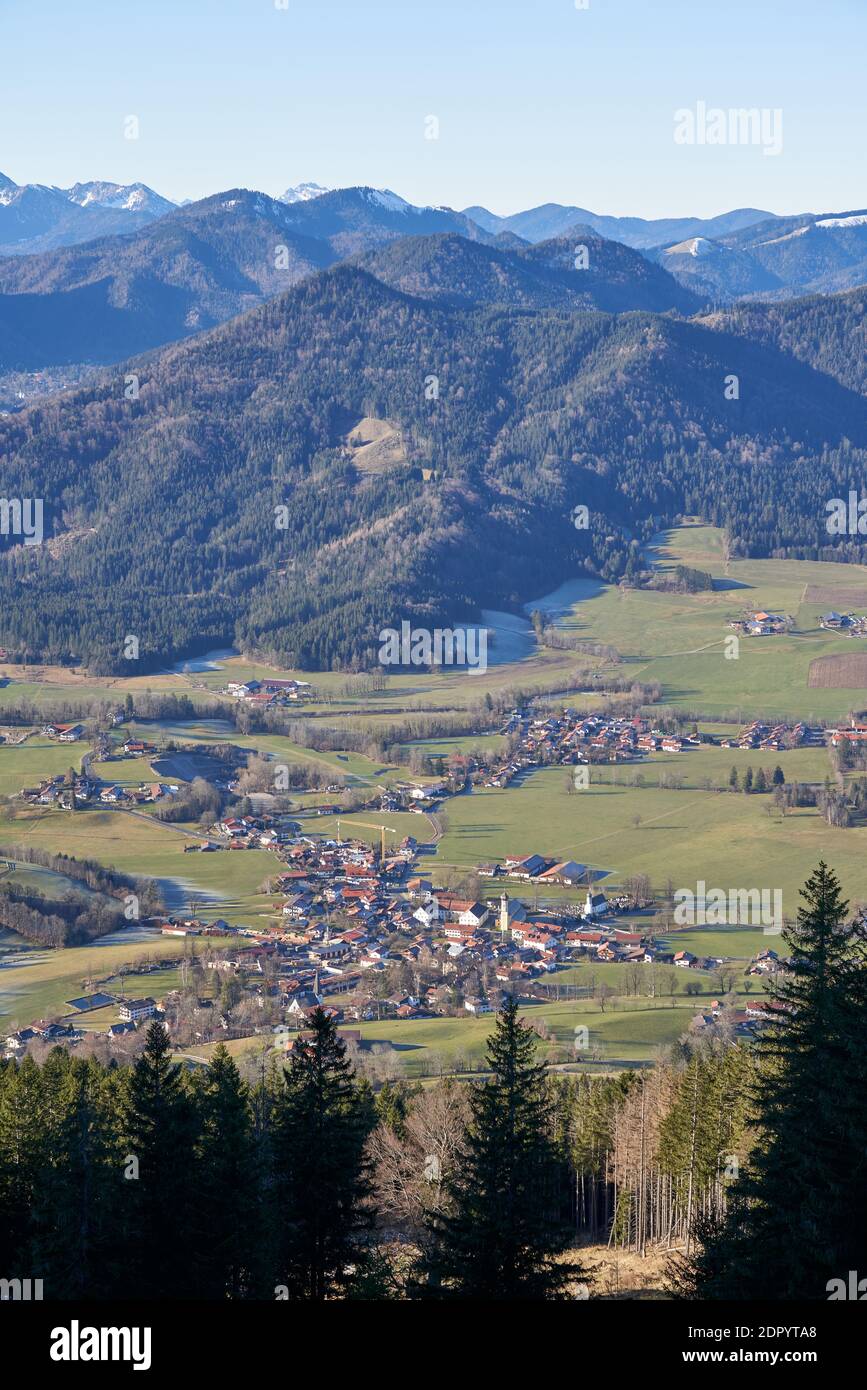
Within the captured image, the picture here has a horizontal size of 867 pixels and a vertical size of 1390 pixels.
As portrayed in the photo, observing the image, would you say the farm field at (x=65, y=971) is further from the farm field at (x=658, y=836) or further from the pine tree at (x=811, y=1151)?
the pine tree at (x=811, y=1151)

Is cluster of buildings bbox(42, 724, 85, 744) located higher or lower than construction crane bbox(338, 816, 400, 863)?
higher

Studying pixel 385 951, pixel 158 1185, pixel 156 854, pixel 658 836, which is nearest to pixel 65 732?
pixel 156 854

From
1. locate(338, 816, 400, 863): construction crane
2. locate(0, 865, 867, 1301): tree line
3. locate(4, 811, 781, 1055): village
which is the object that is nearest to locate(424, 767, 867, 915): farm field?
locate(338, 816, 400, 863): construction crane

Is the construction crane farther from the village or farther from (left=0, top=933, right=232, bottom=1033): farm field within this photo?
(left=0, top=933, right=232, bottom=1033): farm field
